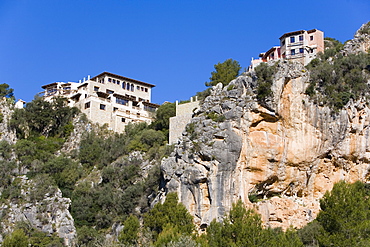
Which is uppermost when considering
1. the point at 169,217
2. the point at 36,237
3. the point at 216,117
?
the point at 216,117

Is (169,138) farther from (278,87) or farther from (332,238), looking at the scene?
(332,238)

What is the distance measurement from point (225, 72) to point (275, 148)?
1714 cm

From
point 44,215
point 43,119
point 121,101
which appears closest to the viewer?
point 44,215

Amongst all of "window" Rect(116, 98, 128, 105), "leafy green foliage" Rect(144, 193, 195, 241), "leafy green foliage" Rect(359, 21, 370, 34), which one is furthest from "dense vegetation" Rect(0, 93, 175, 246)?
"leafy green foliage" Rect(359, 21, 370, 34)

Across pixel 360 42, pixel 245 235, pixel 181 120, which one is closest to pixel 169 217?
pixel 245 235

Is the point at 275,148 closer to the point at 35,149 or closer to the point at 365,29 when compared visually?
the point at 365,29

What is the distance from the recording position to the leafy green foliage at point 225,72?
62.2 m

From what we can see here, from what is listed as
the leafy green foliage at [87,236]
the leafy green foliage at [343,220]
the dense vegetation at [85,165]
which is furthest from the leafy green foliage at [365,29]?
the leafy green foliage at [87,236]

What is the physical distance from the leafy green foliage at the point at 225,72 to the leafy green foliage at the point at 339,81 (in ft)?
40.7

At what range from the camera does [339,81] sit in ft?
164

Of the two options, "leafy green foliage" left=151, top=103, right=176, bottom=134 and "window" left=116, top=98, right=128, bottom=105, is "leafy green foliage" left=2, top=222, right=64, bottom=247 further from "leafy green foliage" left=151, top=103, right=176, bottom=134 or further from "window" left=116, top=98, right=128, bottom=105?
"window" left=116, top=98, right=128, bottom=105

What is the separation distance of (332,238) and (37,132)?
1667 inches

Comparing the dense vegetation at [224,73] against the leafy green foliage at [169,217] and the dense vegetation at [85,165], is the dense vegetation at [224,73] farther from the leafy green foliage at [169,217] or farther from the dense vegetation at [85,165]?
the leafy green foliage at [169,217]

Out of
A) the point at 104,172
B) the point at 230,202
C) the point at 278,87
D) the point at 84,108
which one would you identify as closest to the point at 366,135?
the point at 278,87
